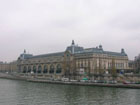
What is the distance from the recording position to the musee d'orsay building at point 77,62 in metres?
107

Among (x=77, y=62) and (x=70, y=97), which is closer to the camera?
(x=70, y=97)

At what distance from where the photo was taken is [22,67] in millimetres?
170625

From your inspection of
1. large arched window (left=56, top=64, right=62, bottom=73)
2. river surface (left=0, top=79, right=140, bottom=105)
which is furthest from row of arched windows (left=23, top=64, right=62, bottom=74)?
river surface (left=0, top=79, right=140, bottom=105)

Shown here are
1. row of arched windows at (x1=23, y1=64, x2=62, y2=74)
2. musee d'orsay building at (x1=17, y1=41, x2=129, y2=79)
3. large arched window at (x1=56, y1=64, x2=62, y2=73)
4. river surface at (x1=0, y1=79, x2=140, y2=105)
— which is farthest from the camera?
row of arched windows at (x1=23, y1=64, x2=62, y2=74)

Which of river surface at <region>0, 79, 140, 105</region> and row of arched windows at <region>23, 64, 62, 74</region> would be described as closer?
river surface at <region>0, 79, 140, 105</region>

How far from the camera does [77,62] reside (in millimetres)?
122188

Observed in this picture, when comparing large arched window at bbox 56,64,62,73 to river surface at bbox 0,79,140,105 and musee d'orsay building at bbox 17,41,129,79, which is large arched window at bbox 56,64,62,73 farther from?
river surface at bbox 0,79,140,105

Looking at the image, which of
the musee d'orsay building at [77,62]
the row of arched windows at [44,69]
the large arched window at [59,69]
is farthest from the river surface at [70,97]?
the row of arched windows at [44,69]

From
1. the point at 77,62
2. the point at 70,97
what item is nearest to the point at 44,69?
the point at 77,62

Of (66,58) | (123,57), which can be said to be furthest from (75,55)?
(123,57)

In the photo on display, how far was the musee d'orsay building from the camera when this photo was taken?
107000 millimetres

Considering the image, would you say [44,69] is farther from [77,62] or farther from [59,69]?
[77,62]

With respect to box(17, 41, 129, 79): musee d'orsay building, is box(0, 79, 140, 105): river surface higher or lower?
lower

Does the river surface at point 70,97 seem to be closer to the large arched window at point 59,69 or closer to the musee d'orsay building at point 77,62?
the musee d'orsay building at point 77,62
